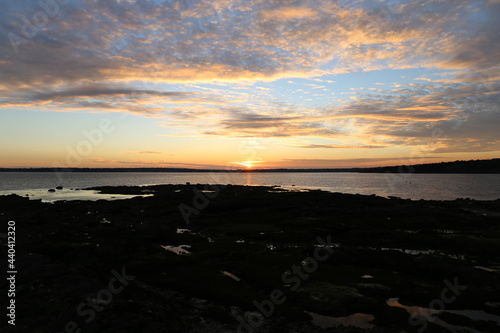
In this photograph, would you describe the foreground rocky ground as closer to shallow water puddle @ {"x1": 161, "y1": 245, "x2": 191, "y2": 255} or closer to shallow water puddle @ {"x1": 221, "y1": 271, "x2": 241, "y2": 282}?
shallow water puddle @ {"x1": 221, "y1": 271, "x2": 241, "y2": 282}

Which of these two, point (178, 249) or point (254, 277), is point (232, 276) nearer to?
point (254, 277)

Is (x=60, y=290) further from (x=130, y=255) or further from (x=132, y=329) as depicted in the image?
(x=130, y=255)

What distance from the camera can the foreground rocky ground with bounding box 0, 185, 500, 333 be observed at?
1659cm

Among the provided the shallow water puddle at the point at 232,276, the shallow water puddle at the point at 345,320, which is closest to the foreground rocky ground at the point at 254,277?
the shallow water puddle at the point at 345,320

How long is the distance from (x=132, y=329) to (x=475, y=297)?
65.8ft

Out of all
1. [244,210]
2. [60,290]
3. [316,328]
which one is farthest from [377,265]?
[244,210]

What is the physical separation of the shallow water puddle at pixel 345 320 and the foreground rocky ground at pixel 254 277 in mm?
55

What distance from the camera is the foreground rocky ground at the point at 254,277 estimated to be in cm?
1659

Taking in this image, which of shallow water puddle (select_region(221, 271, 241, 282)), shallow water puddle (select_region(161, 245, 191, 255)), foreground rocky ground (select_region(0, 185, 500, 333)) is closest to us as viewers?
foreground rocky ground (select_region(0, 185, 500, 333))

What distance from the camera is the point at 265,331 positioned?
15773 mm

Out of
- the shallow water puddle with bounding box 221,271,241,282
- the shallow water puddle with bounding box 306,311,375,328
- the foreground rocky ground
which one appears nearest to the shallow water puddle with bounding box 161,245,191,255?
the foreground rocky ground

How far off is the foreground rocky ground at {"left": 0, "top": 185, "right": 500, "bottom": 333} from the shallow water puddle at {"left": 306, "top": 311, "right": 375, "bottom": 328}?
6 centimetres

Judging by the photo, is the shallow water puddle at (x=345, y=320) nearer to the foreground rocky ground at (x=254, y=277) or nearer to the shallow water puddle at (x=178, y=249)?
the foreground rocky ground at (x=254, y=277)

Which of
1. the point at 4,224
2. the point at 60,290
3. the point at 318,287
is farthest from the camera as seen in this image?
the point at 4,224
